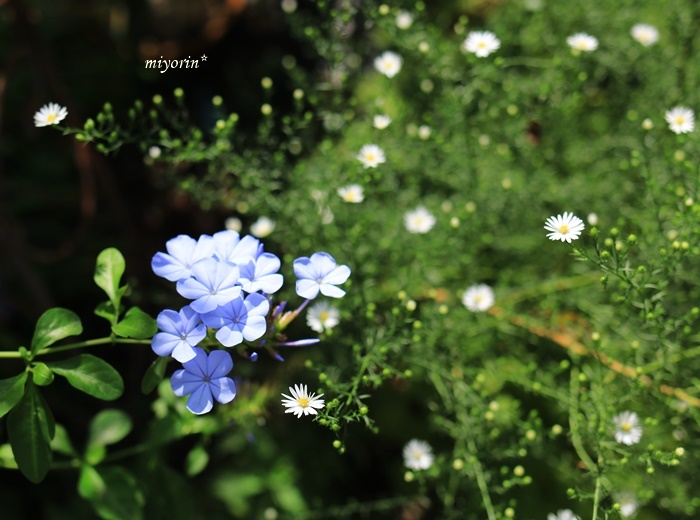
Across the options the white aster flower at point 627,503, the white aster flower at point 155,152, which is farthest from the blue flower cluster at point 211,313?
the white aster flower at point 627,503

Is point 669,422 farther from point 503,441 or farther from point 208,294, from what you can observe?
point 208,294

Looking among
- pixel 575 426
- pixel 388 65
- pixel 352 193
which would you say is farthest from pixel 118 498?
pixel 388 65

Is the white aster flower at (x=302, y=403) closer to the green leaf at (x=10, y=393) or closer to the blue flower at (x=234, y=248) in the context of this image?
the blue flower at (x=234, y=248)

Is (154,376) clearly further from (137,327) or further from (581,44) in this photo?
(581,44)

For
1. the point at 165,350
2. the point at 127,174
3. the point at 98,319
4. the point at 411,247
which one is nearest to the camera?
the point at 165,350

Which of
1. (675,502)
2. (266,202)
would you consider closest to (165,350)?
(266,202)
